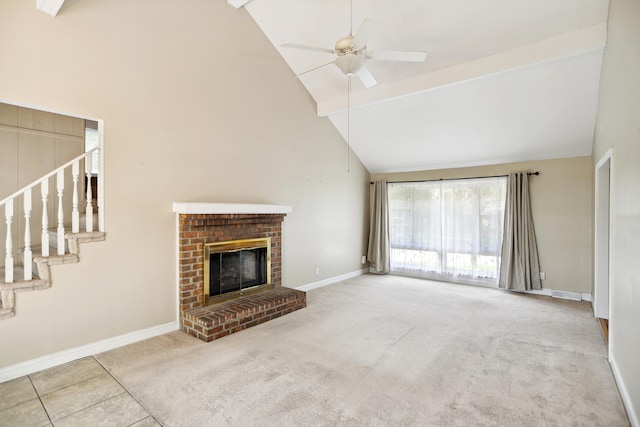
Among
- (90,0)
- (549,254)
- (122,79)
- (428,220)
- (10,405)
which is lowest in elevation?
(10,405)

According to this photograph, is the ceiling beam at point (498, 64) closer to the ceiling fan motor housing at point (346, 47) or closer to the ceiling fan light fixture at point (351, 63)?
the ceiling fan light fixture at point (351, 63)

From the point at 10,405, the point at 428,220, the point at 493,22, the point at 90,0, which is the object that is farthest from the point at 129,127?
the point at 428,220

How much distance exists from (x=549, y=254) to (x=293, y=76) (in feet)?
16.3

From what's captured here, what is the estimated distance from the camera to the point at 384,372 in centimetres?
268

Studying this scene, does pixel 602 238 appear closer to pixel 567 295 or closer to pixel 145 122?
pixel 567 295

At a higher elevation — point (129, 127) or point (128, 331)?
point (129, 127)

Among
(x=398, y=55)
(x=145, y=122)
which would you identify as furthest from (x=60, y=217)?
(x=398, y=55)

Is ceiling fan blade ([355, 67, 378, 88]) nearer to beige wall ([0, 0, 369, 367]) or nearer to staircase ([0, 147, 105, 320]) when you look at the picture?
beige wall ([0, 0, 369, 367])

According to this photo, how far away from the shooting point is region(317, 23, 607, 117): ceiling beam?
3172mm

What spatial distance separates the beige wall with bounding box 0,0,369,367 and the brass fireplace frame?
0.37 metres

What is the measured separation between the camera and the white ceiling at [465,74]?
10.8ft

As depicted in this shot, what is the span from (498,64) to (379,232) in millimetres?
3790

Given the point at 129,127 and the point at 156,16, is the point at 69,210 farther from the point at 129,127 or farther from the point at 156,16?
the point at 156,16

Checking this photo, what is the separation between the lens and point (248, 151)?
4.42m
